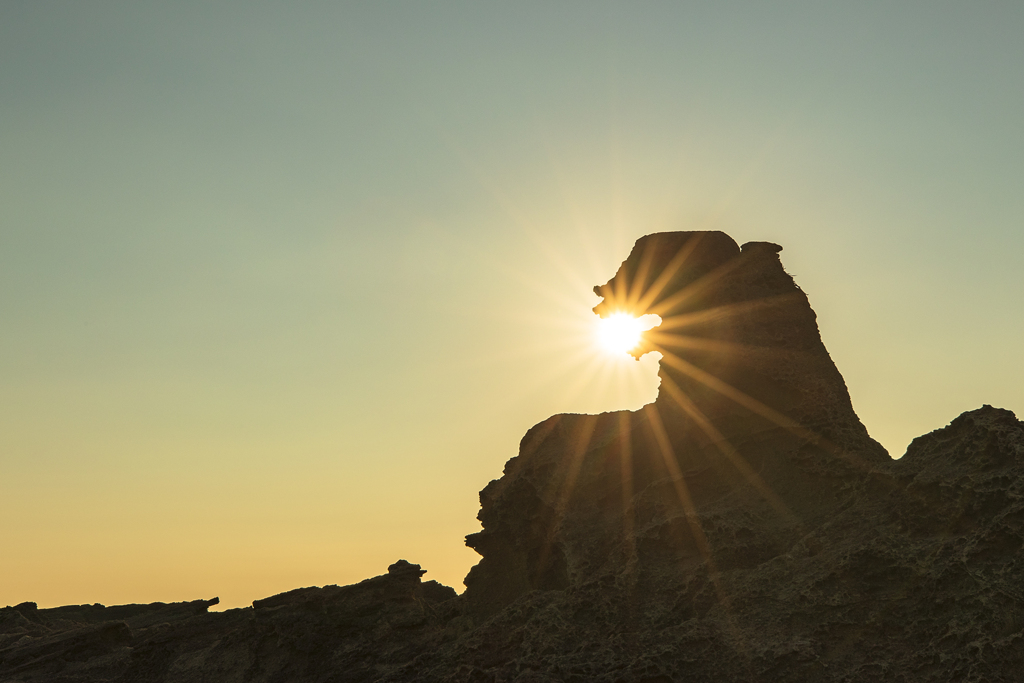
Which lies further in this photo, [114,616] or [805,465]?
[114,616]

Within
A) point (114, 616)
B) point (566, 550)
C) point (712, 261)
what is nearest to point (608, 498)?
point (566, 550)

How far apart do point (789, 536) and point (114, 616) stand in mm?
31379

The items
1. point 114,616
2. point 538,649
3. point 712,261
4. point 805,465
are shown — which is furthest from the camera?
point 114,616

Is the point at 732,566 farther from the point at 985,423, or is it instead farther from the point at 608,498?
the point at 985,423

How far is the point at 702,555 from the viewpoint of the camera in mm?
16766

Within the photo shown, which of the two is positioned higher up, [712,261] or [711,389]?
[712,261]

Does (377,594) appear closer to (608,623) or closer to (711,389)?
(608,623)

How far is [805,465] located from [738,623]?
4211 millimetres

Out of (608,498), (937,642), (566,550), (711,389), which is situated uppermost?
(711,389)

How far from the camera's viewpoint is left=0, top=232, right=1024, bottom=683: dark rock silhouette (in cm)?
1370

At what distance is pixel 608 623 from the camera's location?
53.1ft

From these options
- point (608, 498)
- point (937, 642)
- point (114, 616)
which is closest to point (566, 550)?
point (608, 498)

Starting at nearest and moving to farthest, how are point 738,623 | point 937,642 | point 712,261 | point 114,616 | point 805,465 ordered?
point 937,642
point 738,623
point 805,465
point 712,261
point 114,616

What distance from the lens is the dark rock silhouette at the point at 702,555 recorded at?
1370 cm
